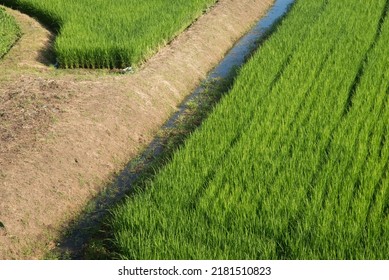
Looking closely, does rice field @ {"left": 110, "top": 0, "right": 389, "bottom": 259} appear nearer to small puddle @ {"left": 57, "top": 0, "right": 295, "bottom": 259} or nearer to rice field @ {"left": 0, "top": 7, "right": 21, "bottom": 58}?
small puddle @ {"left": 57, "top": 0, "right": 295, "bottom": 259}

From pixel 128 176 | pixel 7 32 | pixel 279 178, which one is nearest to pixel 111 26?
pixel 7 32

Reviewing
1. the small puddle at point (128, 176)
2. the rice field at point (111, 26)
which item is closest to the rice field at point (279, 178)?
the small puddle at point (128, 176)

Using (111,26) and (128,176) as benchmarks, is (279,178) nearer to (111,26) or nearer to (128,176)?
(128,176)

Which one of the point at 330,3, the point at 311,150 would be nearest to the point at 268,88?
the point at 311,150

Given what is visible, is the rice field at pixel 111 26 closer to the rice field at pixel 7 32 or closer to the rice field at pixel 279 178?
the rice field at pixel 7 32

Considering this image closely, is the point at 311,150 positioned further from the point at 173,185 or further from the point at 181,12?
the point at 181,12

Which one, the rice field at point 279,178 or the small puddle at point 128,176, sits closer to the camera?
the rice field at point 279,178
